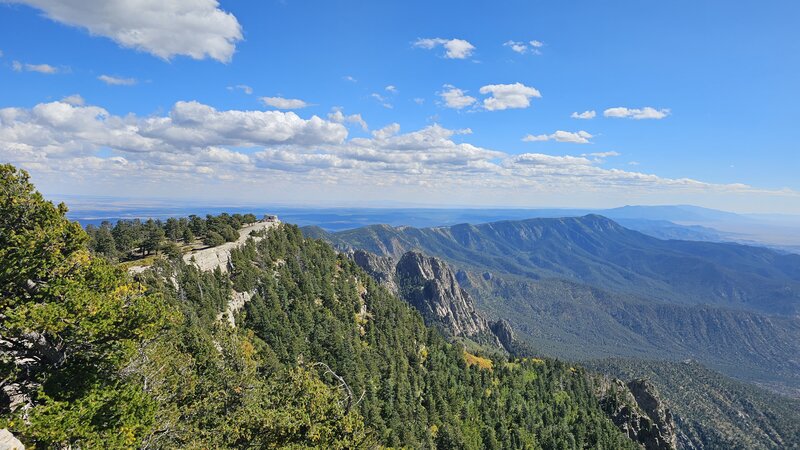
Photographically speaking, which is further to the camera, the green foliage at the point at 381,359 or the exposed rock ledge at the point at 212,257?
the exposed rock ledge at the point at 212,257

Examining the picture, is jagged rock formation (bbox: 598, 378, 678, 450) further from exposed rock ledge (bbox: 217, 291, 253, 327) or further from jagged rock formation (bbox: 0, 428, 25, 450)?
jagged rock formation (bbox: 0, 428, 25, 450)

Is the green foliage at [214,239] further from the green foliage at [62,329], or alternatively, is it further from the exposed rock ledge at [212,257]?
the green foliage at [62,329]

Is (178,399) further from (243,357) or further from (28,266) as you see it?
(28,266)

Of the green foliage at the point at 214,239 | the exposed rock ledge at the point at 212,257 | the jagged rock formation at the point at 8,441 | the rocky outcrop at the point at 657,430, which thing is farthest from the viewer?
the rocky outcrop at the point at 657,430

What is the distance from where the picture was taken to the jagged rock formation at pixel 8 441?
18.0m

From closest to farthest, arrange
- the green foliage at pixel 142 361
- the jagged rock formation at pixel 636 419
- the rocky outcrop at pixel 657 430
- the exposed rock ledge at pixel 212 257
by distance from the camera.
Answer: the green foliage at pixel 142 361, the exposed rock ledge at pixel 212 257, the jagged rock formation at pixel 636 419, the rocky outcrop at pixel 657 430

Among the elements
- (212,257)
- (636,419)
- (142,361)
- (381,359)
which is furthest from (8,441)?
(636,419)

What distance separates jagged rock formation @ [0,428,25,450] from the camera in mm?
17972

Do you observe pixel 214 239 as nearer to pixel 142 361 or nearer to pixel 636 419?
pixel 142 361

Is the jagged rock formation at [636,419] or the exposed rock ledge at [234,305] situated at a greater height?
the exposed rock ledge at [234,305]

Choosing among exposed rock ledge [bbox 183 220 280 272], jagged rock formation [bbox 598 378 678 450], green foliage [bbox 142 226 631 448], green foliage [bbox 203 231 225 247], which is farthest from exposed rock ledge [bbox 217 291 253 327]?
jagged rock formation [bbox 598 378 678 450]

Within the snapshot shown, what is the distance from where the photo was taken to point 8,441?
18.4m

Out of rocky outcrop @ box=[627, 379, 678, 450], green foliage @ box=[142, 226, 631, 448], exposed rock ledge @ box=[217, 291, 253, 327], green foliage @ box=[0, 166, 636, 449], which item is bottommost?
rocky outcrop @ box=[627, 379, 678, 450]

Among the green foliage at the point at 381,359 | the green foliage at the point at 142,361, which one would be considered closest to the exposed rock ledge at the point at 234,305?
the green foliage at the point at 142,361
